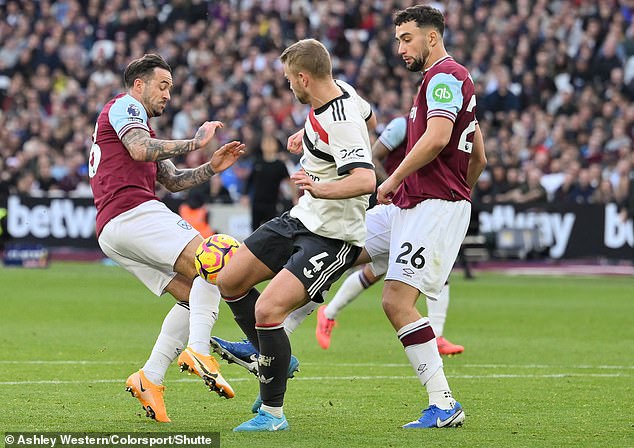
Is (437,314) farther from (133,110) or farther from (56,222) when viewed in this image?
(56,222)

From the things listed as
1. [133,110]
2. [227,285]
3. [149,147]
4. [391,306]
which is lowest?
[391,306]

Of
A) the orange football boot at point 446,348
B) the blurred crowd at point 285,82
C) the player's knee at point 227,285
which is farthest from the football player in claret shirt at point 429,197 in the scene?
the blurred crowd at point 285,82

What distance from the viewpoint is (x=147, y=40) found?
3219 centimetres

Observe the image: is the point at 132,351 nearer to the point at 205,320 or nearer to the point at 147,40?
the point at 205,320

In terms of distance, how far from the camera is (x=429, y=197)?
811cm

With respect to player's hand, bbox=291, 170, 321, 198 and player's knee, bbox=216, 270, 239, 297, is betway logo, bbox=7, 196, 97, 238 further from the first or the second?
player's hand, bbox=291, 170, 321, 198

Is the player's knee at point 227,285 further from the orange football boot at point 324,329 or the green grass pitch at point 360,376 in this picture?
the orange football boot at point 324,329

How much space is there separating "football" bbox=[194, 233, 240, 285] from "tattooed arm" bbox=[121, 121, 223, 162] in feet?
2.01

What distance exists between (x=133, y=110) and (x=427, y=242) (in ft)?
6.77

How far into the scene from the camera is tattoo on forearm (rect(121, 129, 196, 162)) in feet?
26.5

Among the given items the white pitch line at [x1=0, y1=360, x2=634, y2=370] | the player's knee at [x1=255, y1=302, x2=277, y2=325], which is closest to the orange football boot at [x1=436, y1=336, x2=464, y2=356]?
the white pitch line at [x1=0, y1=360, x2=634, y2=370]

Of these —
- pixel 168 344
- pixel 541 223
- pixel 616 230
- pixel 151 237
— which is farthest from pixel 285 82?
pixel 168 344

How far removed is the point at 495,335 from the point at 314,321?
8.62 feet

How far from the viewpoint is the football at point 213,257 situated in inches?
314
